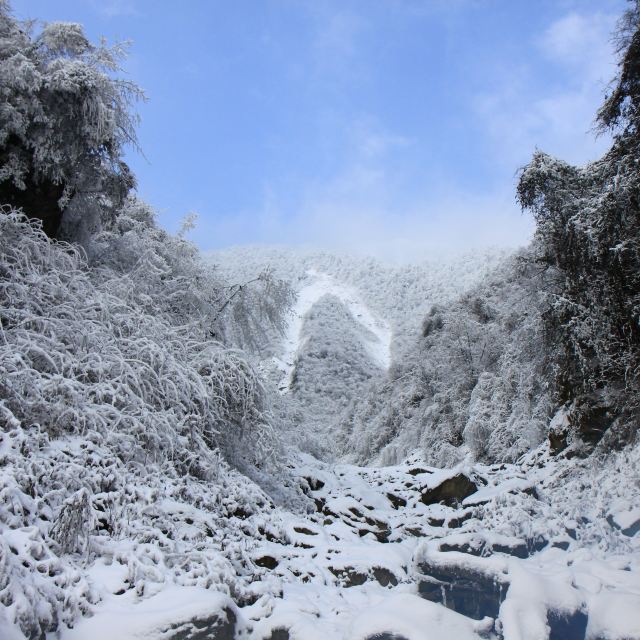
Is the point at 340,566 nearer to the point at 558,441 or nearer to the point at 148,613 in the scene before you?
the point at 148,613

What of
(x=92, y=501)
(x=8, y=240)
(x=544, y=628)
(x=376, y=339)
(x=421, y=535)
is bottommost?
(x=421, y=535)

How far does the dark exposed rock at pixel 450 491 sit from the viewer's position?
1074 cm

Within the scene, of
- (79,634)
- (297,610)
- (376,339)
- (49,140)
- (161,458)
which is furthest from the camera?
(376,339)

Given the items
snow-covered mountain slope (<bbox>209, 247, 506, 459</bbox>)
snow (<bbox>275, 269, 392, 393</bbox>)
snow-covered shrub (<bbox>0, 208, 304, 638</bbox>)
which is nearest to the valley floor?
snow-covered shrub (<bbox>0, 208, 304, 638</bbox>)

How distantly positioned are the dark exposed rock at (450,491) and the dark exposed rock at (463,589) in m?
5.77

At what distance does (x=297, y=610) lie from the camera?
455 centimetres

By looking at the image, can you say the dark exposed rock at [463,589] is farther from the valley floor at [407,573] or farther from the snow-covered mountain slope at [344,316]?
the snow-covered mountain slope at [344,316]

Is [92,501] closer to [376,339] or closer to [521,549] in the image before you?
[521,549]

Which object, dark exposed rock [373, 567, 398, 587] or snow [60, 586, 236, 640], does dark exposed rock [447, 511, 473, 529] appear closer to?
dark exposed rock [373, 567, 398, 587]

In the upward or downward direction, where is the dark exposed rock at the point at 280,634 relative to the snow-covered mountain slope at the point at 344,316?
downward

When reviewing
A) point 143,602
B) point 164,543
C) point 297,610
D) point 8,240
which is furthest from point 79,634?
point 8,240

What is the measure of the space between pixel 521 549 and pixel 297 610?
11.4 ft

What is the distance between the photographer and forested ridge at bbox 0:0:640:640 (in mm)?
3920

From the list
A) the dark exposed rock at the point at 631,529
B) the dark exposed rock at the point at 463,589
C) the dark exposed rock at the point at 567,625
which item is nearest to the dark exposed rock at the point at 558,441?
the dark exposed rock at the point at 631,529
